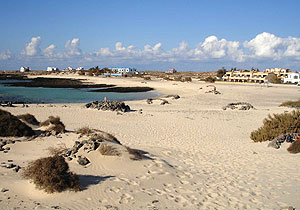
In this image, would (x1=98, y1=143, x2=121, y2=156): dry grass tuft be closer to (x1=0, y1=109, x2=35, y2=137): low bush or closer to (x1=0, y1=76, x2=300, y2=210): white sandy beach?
(x1=0, y1=76, x2=300, y2=210): white sandy beach

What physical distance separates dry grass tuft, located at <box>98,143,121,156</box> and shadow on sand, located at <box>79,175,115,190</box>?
120 centimetres

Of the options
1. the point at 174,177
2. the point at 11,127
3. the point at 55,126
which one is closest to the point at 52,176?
the point at 174,177

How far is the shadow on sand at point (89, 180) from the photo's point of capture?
5.76 metres

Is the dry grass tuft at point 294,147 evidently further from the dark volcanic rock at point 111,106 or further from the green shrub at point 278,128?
the dark volcanic rock at point 111,106

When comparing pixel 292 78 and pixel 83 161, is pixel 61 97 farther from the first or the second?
pixel 292 78

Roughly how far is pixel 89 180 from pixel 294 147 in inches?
A: 308

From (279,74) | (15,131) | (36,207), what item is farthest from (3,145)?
(279,74)

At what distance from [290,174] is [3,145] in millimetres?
8657

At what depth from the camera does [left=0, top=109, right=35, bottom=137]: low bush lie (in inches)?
375

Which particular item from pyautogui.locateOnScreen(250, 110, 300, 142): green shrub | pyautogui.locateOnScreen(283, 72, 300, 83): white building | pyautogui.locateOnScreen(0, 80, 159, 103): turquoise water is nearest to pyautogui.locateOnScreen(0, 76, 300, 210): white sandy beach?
pyautogui.locateOnScreen(250, 110, 300, 142): green shrub

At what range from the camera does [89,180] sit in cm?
604

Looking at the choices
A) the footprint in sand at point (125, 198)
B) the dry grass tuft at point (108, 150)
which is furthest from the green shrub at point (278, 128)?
the footprint in sand at point (125, 198)

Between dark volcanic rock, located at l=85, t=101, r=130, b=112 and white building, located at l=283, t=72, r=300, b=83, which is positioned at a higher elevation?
white building, located at l=283, t=72, r=300, b=83

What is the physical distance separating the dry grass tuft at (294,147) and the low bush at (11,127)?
375 inches
